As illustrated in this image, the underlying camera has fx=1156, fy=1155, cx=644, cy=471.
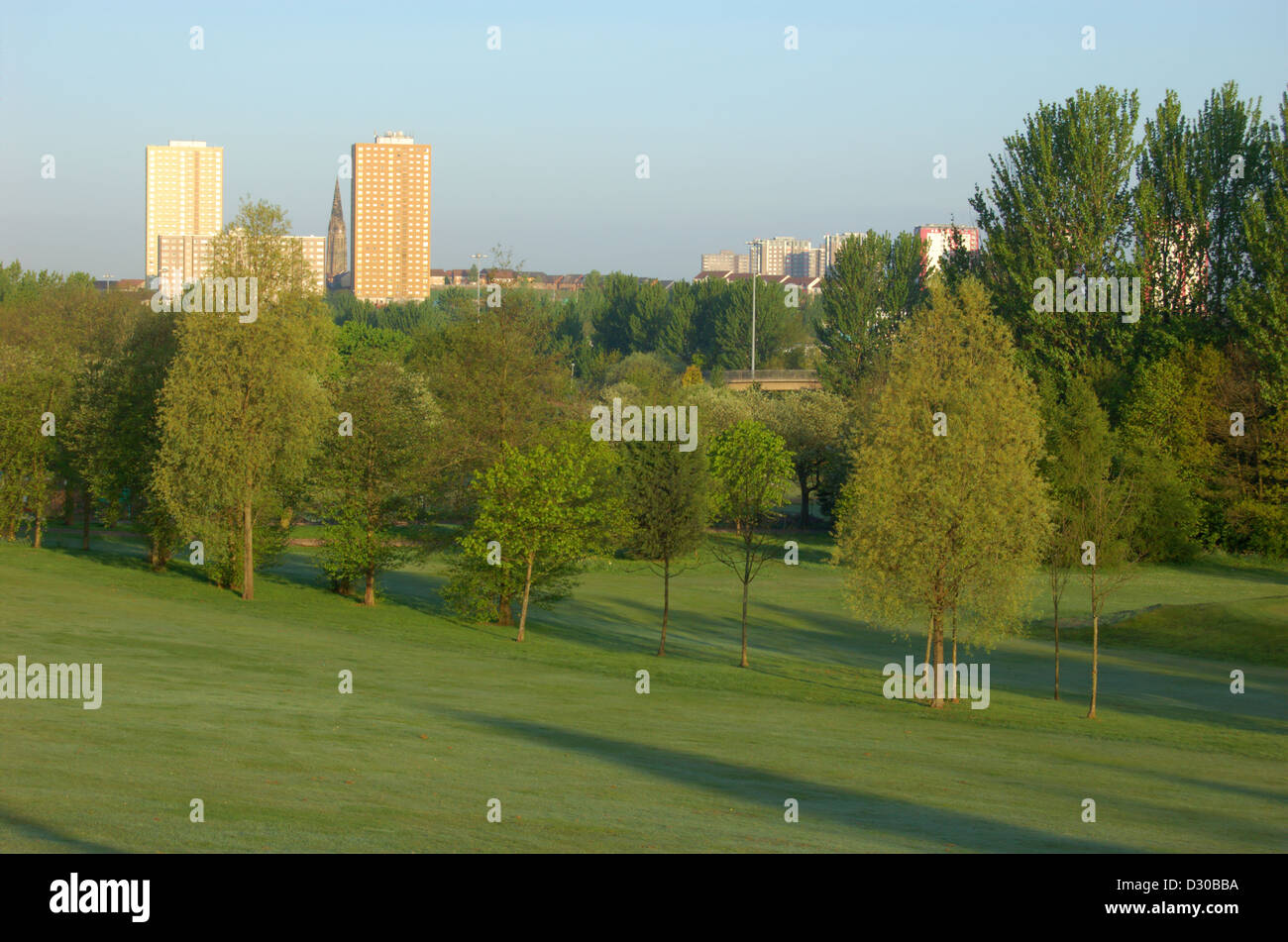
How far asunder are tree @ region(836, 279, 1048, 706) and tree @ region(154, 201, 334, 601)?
2309cm

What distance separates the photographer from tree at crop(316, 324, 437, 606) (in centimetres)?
4281

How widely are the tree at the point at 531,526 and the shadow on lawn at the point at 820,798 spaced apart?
53.1ft

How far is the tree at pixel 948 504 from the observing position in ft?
95.6

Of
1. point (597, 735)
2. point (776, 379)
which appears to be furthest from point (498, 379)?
point (776, 379)

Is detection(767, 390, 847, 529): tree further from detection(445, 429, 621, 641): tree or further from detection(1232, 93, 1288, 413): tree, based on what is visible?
detection(445, 429, 621, 641): tree

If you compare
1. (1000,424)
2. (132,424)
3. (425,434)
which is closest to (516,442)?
(425,434)

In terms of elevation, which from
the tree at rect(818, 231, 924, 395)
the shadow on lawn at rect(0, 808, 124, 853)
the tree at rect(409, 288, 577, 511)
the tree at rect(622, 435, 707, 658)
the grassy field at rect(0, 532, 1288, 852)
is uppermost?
the tree at rect(818, 231, 924, 395)

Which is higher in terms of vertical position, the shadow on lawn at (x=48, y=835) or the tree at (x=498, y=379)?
the tree at (x=498, y=379)

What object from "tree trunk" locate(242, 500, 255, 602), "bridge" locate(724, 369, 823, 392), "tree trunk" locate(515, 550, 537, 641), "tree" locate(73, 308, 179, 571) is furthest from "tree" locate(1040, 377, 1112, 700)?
"bridge" locate(724, 369, 823, 392)

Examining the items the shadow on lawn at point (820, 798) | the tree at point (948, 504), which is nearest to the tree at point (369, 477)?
the tree at point (948, 504)

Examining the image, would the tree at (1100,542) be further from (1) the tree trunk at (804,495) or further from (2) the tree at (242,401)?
(2) the tree at (242,401)
